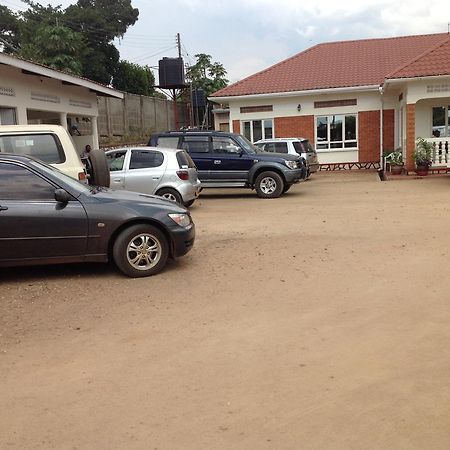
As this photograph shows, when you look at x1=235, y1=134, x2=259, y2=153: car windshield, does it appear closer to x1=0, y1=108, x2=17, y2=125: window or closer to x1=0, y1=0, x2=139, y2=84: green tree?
x1=0, y1=108, x2=17, y2=125: window

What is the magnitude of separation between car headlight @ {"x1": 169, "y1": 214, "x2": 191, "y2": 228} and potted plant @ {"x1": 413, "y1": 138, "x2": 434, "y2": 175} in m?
13.8

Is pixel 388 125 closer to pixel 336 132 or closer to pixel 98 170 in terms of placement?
pixel 336 132

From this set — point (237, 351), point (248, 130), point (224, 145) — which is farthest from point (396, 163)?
point (237, 351)

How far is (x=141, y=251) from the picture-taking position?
6.89m

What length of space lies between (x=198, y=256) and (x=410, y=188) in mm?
10204

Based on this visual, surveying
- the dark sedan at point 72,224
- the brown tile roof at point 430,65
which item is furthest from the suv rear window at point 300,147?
the dark sedan at point 72,224

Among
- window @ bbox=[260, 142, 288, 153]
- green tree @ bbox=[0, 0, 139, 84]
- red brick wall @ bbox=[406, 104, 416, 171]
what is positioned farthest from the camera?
green tree @ bbox=[0, 0, 139, 84]

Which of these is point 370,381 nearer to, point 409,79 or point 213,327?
point 213,327

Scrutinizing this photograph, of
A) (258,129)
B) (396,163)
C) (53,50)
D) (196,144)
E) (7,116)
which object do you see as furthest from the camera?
(53,50)

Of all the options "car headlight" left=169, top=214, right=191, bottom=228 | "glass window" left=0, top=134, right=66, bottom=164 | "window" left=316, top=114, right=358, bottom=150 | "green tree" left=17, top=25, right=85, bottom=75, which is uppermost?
"green tree" left=17, top=25, right=85, bottom=75

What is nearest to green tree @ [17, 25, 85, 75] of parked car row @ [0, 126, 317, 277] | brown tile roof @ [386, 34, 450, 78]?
brown tile roof @ [386, 34, 450, 78]

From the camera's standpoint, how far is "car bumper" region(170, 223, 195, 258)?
7023mm

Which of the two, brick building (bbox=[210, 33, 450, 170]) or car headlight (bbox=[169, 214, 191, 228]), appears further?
brick building (bbox=[210, 33, 450, 170])

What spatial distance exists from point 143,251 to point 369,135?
1977 centimetres
